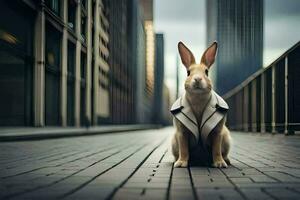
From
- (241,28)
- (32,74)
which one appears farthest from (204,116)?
(32,74)

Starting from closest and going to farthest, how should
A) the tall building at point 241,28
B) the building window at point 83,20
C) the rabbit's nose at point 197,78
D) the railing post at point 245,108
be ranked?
the rabbit's nose at point 197,78
the tall building at point 241,28
the building window at point 83,20
the railing post at point 245,108

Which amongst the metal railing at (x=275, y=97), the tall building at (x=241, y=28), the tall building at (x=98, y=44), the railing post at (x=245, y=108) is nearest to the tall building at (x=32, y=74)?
the tall building at (x=98, y=44)

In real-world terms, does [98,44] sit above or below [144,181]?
above

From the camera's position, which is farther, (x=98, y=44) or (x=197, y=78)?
(x=98, y=44)

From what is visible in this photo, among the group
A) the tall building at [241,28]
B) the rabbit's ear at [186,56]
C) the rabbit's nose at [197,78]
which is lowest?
the rabbit's nose at [197,78]

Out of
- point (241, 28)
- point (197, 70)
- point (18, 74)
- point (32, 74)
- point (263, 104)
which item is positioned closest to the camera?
point (197, 70)

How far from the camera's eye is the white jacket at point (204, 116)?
197 inches

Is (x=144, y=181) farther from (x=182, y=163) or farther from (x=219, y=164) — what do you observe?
(x=219, y=164)

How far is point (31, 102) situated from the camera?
59.2 feet

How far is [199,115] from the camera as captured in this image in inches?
201

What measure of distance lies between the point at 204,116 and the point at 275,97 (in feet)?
29.9

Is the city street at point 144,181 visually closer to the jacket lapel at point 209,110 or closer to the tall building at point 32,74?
the jacket lapel at point 209,110

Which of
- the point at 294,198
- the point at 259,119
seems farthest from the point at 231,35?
the point at 259,119

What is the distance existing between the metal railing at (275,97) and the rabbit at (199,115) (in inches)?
254
